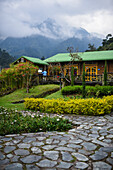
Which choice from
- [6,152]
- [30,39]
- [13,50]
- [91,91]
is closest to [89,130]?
[6,152]

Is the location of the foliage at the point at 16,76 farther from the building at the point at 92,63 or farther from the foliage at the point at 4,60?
the foliage at the point at 4,60

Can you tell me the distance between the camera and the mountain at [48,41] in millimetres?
72500

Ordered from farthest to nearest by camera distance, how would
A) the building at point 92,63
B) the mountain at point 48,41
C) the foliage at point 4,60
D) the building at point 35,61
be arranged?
1. the mountain at point 48,41
2. the foliage at point 4,60
3. the building at point 35,61
4. the building at point 92,63

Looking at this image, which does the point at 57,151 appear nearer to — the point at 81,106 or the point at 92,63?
the point at 81,106

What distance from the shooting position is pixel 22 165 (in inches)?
98.7

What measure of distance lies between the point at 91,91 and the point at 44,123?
747cm

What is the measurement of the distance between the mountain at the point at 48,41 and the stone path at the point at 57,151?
62.3 m

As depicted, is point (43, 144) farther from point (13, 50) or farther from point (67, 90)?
point (13, 50)

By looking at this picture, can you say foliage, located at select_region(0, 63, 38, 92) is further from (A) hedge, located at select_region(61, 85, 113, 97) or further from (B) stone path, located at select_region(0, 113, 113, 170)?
(B) stone path, located at select_region(0, 113, 113, 170)

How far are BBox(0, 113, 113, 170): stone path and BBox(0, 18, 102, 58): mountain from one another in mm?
62314

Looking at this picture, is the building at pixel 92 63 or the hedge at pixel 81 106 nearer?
the hedge at pixel 81 106

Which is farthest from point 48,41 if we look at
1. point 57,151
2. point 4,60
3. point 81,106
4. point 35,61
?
point 57,151

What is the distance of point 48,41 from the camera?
89312 mm

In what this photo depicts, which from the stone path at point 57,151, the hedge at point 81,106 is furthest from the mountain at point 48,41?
the stone path at point 57,151
